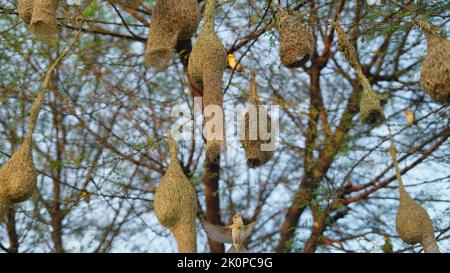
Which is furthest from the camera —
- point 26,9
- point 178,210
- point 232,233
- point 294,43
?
point 232,233

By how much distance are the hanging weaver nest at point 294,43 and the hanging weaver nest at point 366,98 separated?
0.53ft

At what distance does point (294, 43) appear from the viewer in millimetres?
3258

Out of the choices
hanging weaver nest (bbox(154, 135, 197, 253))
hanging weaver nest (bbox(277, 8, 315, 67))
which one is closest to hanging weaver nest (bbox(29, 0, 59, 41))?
hanging weaver nest (bbox(154, 135, 197, 253))

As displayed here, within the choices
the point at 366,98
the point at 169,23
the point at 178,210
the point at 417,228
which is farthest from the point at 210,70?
the point at 417,228

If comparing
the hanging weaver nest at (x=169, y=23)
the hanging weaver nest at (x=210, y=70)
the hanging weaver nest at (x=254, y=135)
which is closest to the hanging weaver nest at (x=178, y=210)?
the hanging weaver nest at (x=210, y=70)

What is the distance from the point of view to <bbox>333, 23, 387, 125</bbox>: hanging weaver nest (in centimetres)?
336

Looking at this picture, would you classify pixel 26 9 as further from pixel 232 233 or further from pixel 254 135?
pixel 232 233

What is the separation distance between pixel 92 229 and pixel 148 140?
161 centimetres

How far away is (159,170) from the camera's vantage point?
5.75 meters

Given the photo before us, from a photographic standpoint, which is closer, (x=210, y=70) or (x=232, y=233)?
(x=210, y=70)

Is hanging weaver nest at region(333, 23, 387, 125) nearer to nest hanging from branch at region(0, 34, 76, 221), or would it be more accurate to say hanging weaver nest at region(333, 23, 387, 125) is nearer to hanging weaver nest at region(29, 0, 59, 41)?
hanging weaver nest at region(29, 0, 59, 41)

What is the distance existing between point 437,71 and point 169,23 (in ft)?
3.93
